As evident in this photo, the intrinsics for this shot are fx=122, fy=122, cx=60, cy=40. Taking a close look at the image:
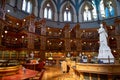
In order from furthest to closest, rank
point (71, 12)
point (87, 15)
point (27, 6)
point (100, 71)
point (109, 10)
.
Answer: point (71, 12), point (87, 15), point (109, 10), point (27, 6), point (100, 71)

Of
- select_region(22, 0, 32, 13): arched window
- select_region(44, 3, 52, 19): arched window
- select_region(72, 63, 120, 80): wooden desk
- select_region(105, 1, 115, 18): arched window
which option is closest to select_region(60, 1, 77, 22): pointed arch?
select_region(44, 3, 52, 19): arched window

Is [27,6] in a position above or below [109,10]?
above

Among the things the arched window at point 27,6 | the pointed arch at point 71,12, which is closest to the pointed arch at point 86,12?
the pointed arch at point 71,12

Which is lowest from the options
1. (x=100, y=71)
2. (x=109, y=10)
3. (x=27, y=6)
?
(x=100, y=71)

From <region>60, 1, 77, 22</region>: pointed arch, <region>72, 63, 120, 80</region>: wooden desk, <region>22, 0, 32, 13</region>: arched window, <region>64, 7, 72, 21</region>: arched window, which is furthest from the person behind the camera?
<region>64, 7, 72, 21</region>: arched window

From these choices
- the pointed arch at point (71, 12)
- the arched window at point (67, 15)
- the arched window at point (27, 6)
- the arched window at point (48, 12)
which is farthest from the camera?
the arched window at point (67, 15)

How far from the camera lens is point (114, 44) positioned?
26.8m

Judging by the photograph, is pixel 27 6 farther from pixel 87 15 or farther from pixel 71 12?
pixel 87 15

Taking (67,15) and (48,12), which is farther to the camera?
(67,15)

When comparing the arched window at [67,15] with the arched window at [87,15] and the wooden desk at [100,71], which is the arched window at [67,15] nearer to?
the arched window at [87,15]

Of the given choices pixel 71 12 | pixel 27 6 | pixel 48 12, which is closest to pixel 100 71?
pixel 27 6

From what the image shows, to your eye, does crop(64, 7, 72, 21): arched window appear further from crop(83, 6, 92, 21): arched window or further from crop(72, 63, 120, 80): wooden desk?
crop(72, 63, 120, 80): wooden desk

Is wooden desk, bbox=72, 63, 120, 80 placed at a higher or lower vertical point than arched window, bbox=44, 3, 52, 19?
lower

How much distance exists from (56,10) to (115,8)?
13943 millimetres
